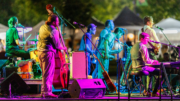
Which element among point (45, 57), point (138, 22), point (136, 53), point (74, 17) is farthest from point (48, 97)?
point (74, 17)

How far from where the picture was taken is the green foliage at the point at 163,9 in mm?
32472

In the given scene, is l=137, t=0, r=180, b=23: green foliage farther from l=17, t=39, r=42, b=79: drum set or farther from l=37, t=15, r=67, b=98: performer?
l=37, t=15, r=67, b=98: performer

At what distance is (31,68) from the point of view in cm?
956

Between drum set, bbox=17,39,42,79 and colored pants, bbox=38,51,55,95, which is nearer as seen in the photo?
colored pants, bbox=38,51,55,95

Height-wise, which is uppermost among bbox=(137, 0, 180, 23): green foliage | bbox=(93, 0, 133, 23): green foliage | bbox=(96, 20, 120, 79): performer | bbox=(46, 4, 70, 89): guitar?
bbox=(93, 0, 133, 23): green foliage

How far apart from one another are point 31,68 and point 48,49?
2545mm

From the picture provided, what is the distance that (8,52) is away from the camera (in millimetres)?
9156

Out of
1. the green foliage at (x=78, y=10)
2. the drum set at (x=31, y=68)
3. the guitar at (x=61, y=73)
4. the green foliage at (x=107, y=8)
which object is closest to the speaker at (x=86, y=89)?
the guitar at (x=61, y=73)

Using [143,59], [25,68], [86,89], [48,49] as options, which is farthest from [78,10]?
[86,89]

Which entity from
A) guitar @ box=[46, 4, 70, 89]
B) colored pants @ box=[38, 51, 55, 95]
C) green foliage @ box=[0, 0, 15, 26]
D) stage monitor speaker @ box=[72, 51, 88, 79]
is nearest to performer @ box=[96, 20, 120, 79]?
stage monitor speaker @ box=[72, 51, 88, 79]

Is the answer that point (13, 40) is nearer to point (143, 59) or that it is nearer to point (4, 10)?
point (143, 59)

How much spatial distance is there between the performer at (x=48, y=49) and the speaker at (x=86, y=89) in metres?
0.55

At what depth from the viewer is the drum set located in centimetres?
935

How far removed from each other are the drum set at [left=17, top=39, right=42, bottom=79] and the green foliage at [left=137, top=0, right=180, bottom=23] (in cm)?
2014
